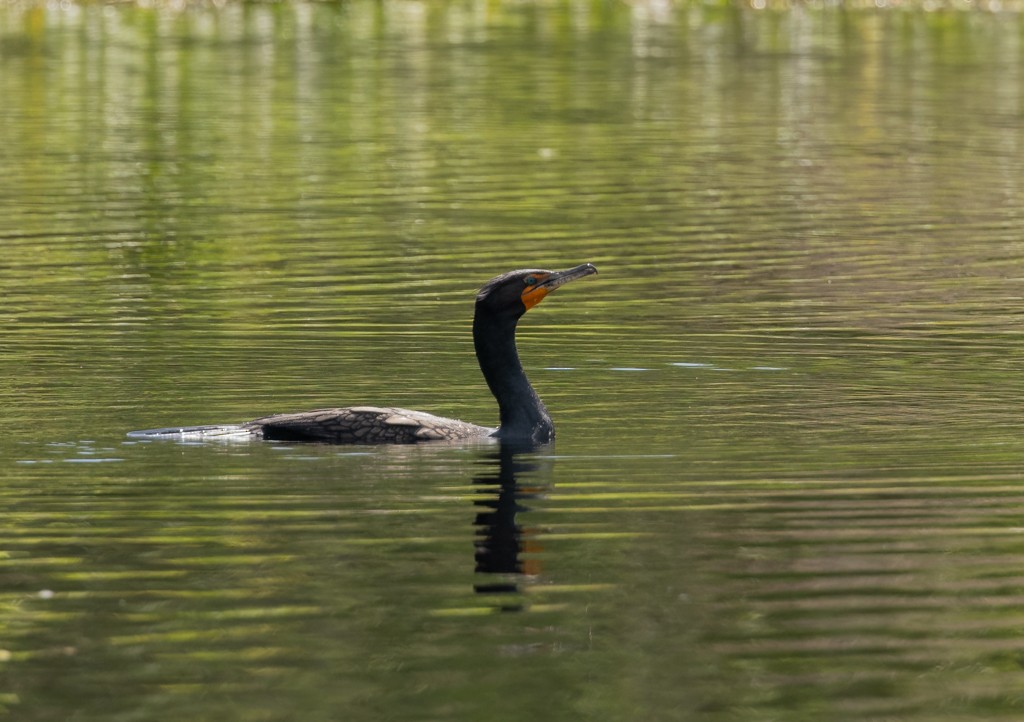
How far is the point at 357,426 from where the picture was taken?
556 inches

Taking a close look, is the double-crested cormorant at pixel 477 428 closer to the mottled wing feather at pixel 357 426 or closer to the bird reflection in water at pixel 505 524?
the mottled wing feather at pixel 357 426

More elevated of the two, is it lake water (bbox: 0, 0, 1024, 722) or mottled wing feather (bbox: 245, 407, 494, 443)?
mottled wing feather (bbox: 245, 407, 494, 443)

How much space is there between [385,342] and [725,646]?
29.7ft

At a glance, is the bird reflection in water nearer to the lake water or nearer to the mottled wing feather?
the lake water

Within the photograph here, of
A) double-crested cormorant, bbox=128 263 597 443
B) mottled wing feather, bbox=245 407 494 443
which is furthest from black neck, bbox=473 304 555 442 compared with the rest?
mottled wing feather, bbox=245 407 494 443

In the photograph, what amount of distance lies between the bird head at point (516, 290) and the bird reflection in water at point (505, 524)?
882 mm

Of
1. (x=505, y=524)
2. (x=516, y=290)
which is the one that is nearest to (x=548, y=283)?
(x=516, y=290)

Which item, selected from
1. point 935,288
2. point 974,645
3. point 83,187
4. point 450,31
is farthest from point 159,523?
point 450,31

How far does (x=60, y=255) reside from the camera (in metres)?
25.0

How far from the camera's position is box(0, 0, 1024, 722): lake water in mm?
9664

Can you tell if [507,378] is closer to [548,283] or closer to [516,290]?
[516,290]

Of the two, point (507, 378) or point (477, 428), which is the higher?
point (507, 378)

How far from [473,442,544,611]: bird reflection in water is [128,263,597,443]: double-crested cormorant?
0.85 feet

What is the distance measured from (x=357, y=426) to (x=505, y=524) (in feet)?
7.17
